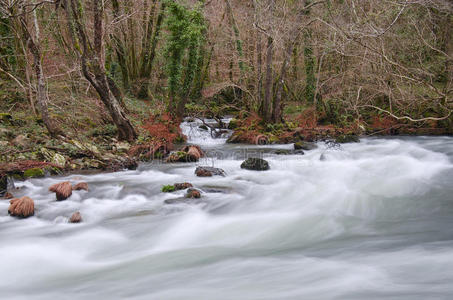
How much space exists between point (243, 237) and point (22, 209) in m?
3.53

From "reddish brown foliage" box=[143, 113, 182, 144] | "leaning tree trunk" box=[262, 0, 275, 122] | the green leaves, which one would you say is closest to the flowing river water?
"reddish brown foliage" box=[143, 113, 182, 144]

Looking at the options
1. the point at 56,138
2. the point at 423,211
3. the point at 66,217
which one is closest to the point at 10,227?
the point at 66,217

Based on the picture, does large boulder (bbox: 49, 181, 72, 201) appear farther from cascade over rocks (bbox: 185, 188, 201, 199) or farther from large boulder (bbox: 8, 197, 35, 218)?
cascade over rocks (bbox: 185, 188, 201, 199)

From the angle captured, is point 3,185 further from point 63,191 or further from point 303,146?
point 303,146

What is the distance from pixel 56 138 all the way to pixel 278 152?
6302 millimetres

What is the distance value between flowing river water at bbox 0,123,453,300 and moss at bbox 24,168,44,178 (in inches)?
10.6

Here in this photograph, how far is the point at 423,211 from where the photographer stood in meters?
5.95

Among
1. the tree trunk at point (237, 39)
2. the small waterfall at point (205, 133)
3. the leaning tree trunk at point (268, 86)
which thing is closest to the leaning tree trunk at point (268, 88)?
the leaning tree trunk at point (268, 86)

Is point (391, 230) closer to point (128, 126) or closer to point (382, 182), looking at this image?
point (382, 182)

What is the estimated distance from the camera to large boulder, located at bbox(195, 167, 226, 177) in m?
7.99

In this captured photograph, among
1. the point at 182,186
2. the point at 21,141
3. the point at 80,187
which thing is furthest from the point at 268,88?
the point at 80,187

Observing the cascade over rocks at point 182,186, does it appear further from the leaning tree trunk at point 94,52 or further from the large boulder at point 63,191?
the leaning tree trunk at point 94,52

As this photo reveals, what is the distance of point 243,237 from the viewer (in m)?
5.18

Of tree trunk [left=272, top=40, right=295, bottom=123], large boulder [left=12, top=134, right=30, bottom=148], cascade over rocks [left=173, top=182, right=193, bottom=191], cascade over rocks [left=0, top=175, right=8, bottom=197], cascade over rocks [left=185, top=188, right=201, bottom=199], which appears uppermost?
tree trunk [left=272, top=40, right=295, bottom=123]
